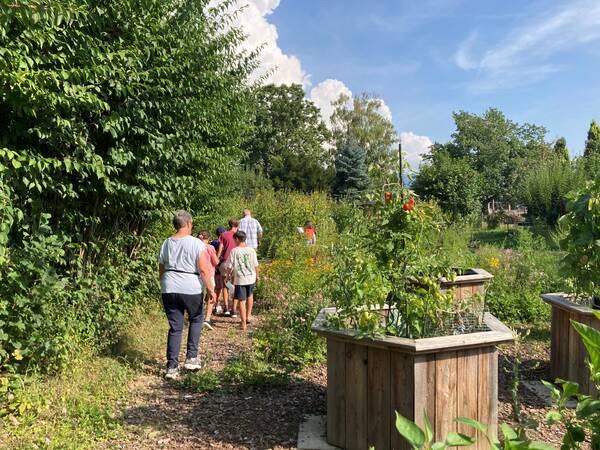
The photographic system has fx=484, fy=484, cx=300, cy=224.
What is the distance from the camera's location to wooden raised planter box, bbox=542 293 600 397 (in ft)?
14.4

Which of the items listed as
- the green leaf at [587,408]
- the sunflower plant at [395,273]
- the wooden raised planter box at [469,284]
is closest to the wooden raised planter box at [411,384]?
the sunflower plant at [395,273]

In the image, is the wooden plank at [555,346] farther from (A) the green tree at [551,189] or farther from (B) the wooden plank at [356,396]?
(A) the green tree at [551,189]

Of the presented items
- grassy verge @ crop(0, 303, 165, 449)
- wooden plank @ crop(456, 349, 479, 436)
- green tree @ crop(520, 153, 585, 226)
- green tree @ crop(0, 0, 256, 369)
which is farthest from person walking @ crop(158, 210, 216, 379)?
green tree @ crop(520, 153, 585, 226)

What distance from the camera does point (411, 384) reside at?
3.04 metres

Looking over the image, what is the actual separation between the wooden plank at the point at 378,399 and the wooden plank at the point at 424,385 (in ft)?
0.66

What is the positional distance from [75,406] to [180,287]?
143 centimetres

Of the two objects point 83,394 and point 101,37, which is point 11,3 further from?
point 83,394

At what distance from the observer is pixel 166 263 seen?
4.95 meters

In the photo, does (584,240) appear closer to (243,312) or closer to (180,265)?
(180,265)

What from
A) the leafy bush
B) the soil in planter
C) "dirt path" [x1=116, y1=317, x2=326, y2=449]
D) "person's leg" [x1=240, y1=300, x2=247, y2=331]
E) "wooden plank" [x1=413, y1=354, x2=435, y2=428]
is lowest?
"dirt path" [x1=116, y1=317, x2=326, y2=449]

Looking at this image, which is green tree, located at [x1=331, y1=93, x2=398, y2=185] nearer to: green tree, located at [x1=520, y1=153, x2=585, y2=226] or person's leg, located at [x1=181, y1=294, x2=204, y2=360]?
green tree, located at [x1=520, y1=153, x2=585, y2=226]

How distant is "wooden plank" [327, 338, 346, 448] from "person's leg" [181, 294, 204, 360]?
6.33 ft

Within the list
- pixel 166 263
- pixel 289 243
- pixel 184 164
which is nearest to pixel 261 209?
pixel 289 243

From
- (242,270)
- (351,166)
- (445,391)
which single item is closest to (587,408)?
(445,391)
